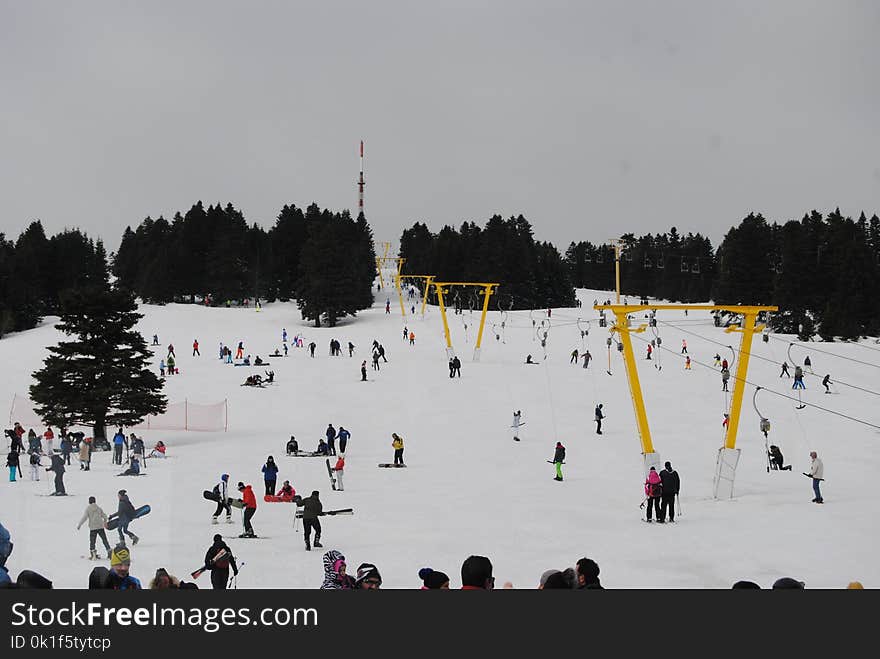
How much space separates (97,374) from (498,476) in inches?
559

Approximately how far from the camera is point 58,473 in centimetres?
1917

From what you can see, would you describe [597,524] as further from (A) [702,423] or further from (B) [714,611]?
(A) [702,423]

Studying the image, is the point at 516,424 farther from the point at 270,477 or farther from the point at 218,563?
the point at 218,563

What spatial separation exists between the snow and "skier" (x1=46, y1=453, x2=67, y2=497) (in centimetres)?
35

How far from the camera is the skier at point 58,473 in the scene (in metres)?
19.0

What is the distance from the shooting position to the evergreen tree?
29.8 m

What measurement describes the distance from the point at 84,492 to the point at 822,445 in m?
23.8

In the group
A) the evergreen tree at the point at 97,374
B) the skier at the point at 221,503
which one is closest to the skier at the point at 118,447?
the evergreen tree at the point at 97,374

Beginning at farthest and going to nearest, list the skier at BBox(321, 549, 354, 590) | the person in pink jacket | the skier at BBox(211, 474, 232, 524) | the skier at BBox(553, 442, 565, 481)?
the skier at BBox(553, 442, 565, 481)
the person in pink jacket
the skier at BBox(211, 474, 232, 524)
the skier at BBox(321, 549, 354, 590)

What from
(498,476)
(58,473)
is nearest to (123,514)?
(58,473)

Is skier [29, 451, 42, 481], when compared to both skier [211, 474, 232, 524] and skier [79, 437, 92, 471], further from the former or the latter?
skier [211, 474, 232, 524]

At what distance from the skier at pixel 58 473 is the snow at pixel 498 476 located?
351 millimetres

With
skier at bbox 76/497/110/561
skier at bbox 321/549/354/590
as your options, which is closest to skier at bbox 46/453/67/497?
skier at bbox 76/497/110/561

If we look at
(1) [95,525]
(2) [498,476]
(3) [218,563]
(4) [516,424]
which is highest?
(3) [218,563]
